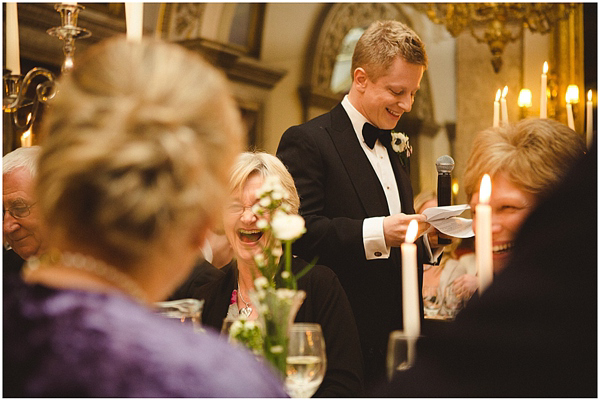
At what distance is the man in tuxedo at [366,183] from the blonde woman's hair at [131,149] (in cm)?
186

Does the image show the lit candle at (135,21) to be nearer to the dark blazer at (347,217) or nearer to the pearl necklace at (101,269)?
the dark blazer at (347,217)

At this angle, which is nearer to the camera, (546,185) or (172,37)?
(546,185)

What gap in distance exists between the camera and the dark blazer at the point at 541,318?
926mm

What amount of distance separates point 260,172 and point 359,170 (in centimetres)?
56

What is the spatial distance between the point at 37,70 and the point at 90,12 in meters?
4.06

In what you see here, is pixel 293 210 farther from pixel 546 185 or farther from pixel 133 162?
pixel 133 162

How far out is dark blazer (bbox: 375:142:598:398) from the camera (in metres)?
0.93

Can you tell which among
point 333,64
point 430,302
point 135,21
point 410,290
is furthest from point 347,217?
point 333,64

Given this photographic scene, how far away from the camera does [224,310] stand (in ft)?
8.74

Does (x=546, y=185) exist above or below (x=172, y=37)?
below

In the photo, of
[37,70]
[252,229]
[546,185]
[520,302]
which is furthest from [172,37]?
[520,302]

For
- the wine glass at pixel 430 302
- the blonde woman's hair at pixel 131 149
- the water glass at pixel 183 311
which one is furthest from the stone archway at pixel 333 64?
the blonde woman's hair at pixel 131 149

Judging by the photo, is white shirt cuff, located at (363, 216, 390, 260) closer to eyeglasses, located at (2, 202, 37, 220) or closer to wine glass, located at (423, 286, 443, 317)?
wine glass, located at (423, 286, 443, 317)

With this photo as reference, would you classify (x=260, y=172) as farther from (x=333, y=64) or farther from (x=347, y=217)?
→ (x=333, y=64)
